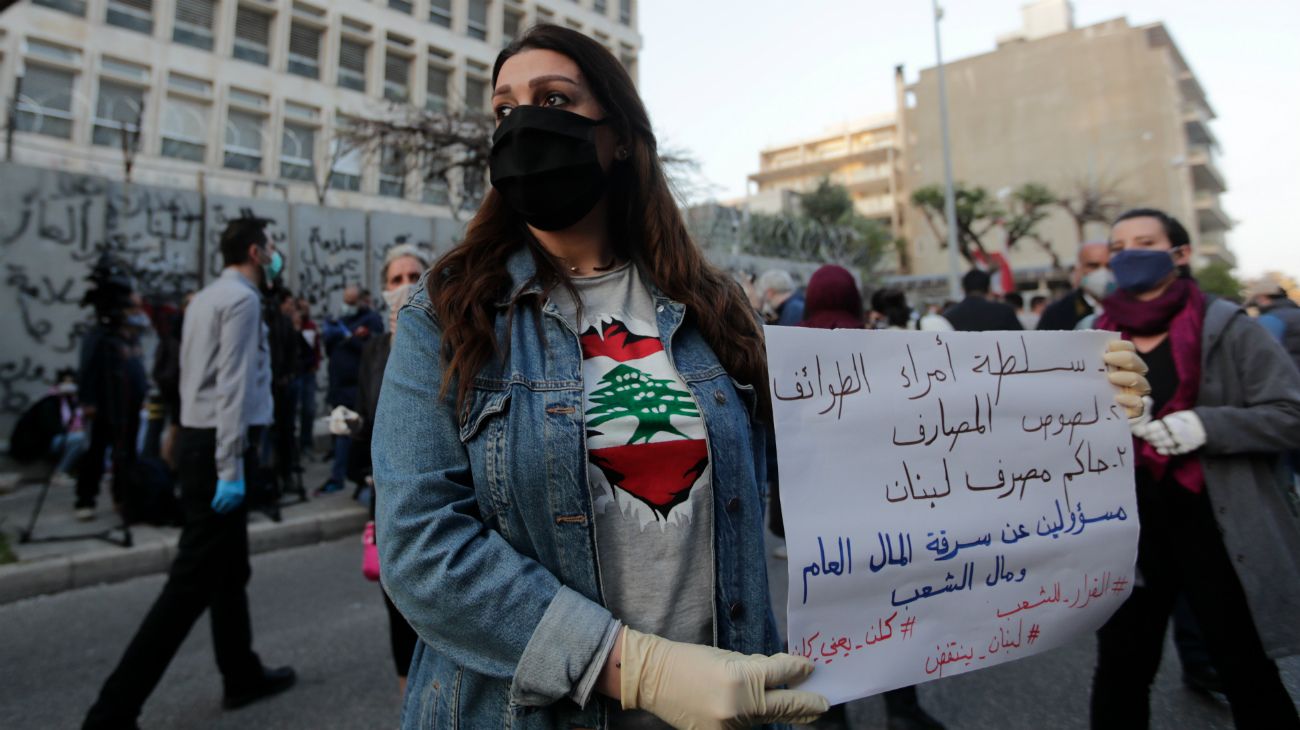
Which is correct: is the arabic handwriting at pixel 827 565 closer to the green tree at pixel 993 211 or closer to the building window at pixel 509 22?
the building window at pixel 509 22

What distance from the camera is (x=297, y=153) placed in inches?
899

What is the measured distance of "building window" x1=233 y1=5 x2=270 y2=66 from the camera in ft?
72.4

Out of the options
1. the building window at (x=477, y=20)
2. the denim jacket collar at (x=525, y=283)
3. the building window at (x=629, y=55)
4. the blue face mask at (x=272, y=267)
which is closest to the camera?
the denim jacket collar at (x=525, y=283)

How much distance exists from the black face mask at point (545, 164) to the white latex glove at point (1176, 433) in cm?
182

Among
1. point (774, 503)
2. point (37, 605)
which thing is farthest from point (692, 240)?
point (37, 605)

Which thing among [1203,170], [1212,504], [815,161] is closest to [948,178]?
[1212,504]

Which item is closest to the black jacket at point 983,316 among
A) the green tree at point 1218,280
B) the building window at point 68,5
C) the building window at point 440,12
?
the building window at point 68,5

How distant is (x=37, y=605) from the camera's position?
4.48 m

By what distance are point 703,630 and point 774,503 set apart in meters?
3.41

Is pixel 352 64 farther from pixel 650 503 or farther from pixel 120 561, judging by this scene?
pixel 650 503

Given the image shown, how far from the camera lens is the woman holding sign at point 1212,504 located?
6.61ft

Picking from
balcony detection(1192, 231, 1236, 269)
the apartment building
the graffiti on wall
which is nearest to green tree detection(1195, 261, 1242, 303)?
balcony detection(1192, 231, 1236, 269)

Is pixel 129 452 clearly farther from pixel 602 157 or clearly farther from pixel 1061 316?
pixel 1061 316

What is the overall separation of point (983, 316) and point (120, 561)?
255 inches
